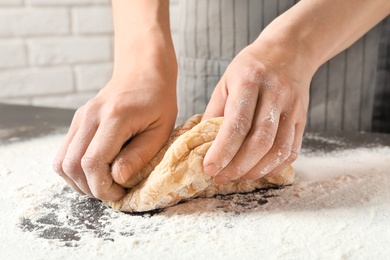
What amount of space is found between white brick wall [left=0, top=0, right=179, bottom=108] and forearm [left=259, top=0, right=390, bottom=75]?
101 centimetres

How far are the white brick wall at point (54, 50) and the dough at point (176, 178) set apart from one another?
1.09m

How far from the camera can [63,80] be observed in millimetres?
1777

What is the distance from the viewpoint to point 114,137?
0.72 metres

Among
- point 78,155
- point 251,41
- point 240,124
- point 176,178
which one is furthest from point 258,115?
point 251,41

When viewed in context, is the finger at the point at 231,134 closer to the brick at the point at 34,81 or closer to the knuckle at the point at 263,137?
the knuckle at the point at 263,137

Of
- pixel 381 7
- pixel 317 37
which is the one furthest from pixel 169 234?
pixel 381 7

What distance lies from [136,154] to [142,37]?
0.94ft

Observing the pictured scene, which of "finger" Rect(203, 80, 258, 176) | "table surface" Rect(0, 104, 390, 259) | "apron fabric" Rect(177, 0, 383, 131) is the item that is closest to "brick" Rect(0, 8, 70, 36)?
"apron fabric" Rect(177, 0, 383, 131)

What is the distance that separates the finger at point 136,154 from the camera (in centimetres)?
71

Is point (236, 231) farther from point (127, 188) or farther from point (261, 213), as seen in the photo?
point (127, 188)

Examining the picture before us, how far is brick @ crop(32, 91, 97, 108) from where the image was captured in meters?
1.77

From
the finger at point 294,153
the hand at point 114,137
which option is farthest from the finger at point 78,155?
the finger at point 294,153

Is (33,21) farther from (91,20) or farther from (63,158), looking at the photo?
(63,158)

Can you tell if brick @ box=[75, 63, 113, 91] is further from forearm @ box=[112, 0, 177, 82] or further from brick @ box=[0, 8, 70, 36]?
forearm @ box=[112, 0, 177, 82]
